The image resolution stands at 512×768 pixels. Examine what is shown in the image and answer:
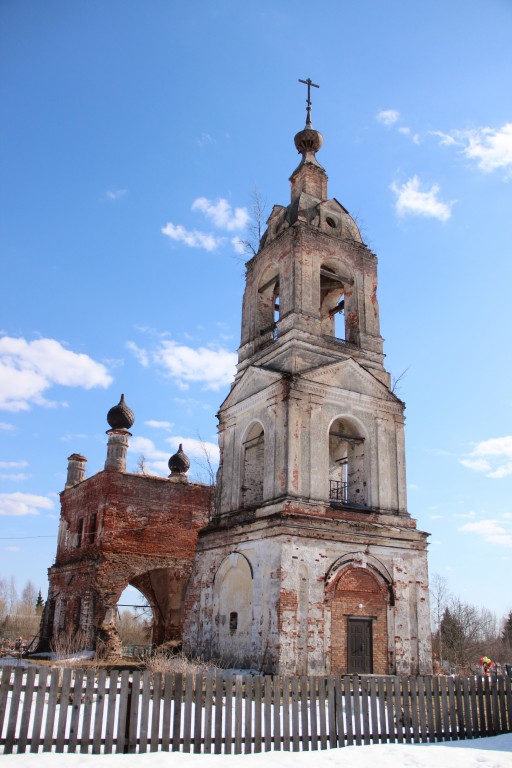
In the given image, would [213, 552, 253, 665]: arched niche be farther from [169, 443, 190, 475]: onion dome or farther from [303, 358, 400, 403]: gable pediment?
[169, 443, 190, 475]: onion dome

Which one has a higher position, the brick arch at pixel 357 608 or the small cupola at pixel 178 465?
the small cupola at pixel 178 465

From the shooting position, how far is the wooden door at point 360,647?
14.8m

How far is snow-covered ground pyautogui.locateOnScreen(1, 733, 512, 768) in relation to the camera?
704 cm

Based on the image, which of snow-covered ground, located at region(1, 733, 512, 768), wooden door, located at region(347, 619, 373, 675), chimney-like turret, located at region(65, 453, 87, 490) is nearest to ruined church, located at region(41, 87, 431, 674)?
wooden door, located at region(347, 619, 373, 675)

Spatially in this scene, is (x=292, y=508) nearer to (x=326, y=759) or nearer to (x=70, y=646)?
(x=326, y=759)

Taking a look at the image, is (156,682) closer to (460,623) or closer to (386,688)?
(386,688)

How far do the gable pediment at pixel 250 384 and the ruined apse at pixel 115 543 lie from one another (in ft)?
13.4

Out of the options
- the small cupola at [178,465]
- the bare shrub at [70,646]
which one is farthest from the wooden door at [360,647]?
the small cupola at [178,465]

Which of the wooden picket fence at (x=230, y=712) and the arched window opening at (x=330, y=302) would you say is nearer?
the wooden picket fence at (x=230, y=712)

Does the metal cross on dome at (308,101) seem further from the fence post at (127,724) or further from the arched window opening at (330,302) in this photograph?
the fence post at (127,724)

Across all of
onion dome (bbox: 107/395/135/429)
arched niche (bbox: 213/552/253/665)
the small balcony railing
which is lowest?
arched niche (bbox: 213/552/253/665)

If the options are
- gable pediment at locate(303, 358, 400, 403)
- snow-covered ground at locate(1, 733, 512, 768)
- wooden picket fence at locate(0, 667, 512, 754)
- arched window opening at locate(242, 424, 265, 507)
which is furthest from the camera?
arched window opening at locate(242, 424, 265, 507)

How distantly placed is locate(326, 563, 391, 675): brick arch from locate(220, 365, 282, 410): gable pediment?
5195mm

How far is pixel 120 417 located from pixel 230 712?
45.5 feet
